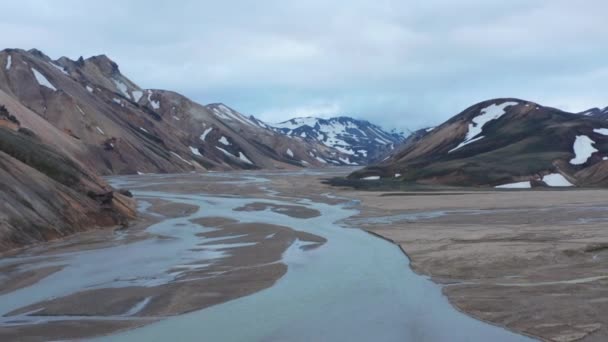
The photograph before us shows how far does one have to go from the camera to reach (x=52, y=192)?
3469 centimetres

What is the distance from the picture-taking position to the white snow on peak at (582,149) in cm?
9338

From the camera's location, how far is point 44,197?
33.4 m

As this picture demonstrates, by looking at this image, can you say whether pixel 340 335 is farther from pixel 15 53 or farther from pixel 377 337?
pixel 15 53

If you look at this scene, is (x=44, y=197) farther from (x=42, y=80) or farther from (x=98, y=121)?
(x=42, y=80)

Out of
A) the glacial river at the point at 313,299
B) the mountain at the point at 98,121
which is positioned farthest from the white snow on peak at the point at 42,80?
the glacial river at the point at 313,299

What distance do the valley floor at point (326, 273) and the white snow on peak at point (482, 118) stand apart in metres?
92.5

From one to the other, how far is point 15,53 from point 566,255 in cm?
17116

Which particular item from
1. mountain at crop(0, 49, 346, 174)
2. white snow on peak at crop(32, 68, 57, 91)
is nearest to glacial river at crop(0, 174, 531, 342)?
mountain at crop(0, 49, 346, 174)

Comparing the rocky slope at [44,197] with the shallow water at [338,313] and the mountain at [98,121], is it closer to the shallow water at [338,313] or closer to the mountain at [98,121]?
the shallow water at [338,313]

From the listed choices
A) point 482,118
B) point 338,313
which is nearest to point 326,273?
point 338,313

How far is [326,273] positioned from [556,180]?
2829 inches

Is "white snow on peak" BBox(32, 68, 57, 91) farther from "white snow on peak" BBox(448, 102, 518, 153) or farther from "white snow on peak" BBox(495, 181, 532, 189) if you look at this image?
"white snow on peak" BBox(495, 181, 532, 189)

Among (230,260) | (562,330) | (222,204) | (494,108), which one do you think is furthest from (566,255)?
(494,108)

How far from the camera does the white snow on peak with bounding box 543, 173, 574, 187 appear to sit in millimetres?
84581
